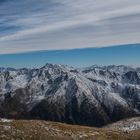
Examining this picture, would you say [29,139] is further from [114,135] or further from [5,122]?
[114,135]

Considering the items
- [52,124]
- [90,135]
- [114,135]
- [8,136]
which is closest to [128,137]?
[114,135]

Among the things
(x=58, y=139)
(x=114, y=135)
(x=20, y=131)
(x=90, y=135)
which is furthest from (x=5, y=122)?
(x=114, y=135)

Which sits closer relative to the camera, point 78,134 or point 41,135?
point 41,135

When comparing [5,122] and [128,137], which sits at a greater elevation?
[5,122]

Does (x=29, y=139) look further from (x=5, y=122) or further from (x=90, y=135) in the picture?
(x=90, y=135)

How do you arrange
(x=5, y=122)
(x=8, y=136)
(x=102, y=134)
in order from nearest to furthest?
(x=8, y=136), (x=5, y=122), (x=102, y=134)

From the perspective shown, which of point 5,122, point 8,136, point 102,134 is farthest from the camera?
point 102,134

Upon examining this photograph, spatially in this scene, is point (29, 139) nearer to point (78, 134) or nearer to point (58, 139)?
point (58, 139)

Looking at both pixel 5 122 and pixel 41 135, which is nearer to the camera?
pixel 41 135
